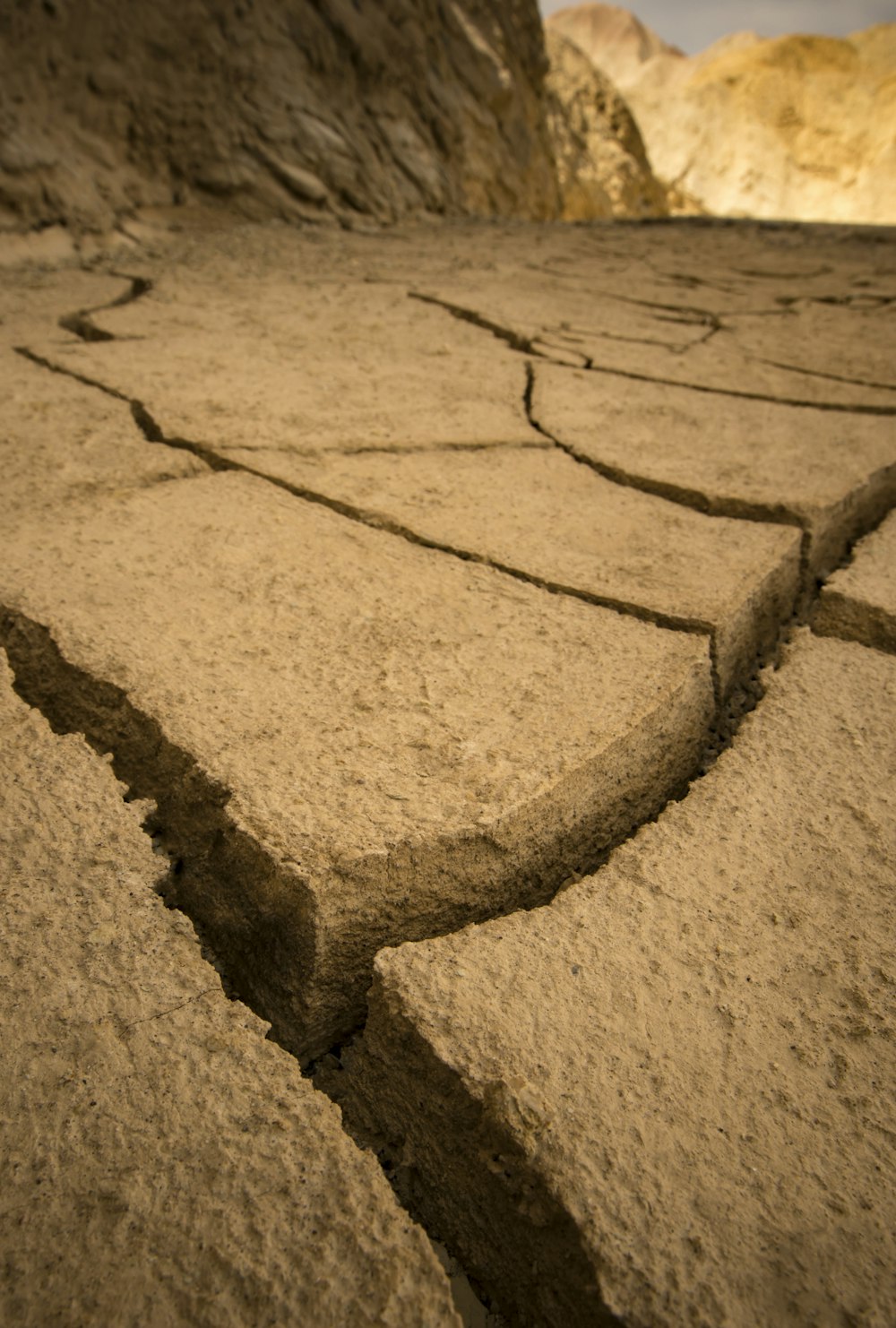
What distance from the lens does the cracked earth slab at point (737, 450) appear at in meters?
1.04

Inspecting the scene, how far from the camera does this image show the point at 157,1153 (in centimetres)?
42

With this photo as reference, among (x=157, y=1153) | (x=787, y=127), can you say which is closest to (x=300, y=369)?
(x=157, y=1153)

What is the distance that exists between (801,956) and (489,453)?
2.67 ft

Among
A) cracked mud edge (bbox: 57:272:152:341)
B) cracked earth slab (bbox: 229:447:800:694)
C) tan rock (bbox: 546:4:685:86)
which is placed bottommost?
cracked earth slab (bbox: 229:447:800:694)

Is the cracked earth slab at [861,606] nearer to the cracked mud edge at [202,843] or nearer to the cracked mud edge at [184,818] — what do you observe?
the cracked mud edge at [202,843]

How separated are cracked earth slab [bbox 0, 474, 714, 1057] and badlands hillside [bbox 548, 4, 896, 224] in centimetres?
1800

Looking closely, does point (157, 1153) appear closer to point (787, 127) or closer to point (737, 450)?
point (737, 450)

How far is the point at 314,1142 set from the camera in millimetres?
436

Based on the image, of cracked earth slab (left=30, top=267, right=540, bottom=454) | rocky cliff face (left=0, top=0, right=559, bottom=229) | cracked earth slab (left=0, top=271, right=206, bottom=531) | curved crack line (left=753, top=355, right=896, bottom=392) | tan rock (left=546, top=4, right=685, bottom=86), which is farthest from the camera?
tan rock (left=546, top=4, right=685, bottom=86)

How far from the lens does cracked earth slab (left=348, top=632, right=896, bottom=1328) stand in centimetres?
40

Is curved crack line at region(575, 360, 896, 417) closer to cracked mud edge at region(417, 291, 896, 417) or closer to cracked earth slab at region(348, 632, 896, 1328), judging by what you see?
cracked mud edge at region(417, 291, 896, 417)

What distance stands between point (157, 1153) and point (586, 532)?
2.45 feet

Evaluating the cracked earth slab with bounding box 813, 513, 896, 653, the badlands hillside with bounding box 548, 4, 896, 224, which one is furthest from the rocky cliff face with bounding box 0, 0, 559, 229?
the badlands hillside with bounding box 548, 4, 896, 224

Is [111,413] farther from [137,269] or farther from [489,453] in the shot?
[137,269]
